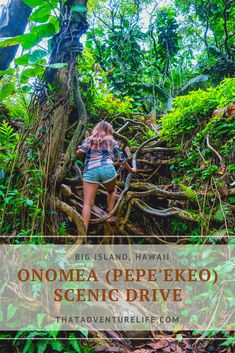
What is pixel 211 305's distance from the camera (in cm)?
264

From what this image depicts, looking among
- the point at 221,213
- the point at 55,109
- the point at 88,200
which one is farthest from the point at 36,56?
the point at 221,213

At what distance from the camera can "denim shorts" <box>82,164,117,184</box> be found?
11.0 feet

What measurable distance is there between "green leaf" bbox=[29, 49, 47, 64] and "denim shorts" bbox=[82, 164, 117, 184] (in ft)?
4.13

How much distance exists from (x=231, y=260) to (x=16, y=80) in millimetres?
2686

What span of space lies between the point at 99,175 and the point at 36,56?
1.37 m

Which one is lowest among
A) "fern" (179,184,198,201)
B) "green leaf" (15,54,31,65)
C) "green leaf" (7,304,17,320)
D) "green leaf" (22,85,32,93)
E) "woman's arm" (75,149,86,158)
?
"green leaf" (7,304,17,320)

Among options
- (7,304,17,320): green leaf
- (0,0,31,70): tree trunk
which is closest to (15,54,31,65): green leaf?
(0,0,31,70): tree trunk

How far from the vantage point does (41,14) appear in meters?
2.89

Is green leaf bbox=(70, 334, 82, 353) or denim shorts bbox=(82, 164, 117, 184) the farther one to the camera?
denim shorts bbox=(82, 164, 117, 184)

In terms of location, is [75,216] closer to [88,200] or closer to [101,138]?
[88,200]

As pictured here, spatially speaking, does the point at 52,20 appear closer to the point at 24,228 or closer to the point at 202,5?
the point at 24,228

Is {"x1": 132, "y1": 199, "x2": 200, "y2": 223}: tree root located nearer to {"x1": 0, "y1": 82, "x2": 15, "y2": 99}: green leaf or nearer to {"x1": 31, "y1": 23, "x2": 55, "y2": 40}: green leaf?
{"x1": 0, "y1": 82, "x2": 15, "y2": 99}: green leaf

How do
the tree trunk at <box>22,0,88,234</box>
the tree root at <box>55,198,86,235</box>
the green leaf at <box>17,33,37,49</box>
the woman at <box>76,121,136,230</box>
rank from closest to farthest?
the green leaf at <box>17,33,37,49</box>
the tree trunk at <box>22,0,88,234</box>
the tree root at <box>55,198,86,235</box>
the woman at <box>76,121,136,230</box>

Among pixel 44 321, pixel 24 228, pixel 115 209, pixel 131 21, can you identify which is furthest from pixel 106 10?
pixel 44 321
